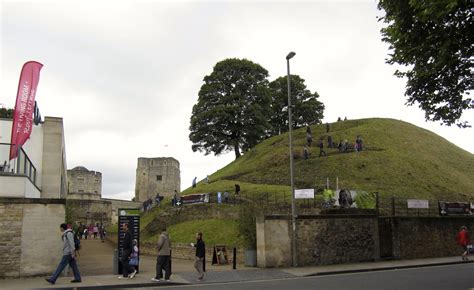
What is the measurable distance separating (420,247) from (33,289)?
20.9 meters

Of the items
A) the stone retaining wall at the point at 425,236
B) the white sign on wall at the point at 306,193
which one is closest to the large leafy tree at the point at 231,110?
the white sign on wall at the point at 306,193

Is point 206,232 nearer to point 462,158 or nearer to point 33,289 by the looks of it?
point 33,289

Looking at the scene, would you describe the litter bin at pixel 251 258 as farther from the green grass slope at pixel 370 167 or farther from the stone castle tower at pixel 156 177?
the stone castle tower at pixel 156 177

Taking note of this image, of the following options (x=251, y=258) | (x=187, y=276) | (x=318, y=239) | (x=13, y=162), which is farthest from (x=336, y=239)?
(x=13, y=162)

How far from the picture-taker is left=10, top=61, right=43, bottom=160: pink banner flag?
1911 cm

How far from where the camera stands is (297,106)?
2876 inches

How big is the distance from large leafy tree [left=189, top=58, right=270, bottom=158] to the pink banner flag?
1541 inches

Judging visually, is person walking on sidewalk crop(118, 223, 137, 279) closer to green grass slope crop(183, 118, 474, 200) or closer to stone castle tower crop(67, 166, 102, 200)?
green grass slope crop(183, 118, 474, 200)

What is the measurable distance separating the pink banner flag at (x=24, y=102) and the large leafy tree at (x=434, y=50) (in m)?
13.9

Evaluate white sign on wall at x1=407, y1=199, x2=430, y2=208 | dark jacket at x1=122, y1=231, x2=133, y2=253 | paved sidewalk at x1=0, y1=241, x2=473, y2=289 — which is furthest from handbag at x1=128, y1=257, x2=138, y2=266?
white sign on wall at x1=407, y1=199, x2=430, y2=208

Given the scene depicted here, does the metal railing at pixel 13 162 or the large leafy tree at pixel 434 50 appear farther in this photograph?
the metal railing at pixel 13 162

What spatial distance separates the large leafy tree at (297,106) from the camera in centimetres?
7275

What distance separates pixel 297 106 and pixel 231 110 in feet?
57.3

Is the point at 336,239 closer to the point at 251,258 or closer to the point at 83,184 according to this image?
the point at 251,258
